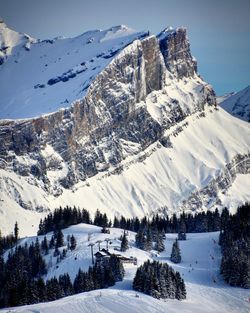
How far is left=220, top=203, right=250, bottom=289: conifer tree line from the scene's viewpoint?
162 meters

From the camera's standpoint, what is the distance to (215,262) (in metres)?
184

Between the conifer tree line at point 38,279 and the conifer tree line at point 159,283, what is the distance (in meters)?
8.10

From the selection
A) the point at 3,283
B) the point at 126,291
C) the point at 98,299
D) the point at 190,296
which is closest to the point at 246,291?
the point at 190,296

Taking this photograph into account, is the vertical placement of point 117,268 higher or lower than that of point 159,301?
higher

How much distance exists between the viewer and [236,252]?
173 meters

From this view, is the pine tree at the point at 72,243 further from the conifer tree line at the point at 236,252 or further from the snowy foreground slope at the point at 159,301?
the conifer tree line at the point at 236,252

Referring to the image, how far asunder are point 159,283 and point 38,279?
23.8 m

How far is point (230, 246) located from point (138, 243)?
22.5 metres

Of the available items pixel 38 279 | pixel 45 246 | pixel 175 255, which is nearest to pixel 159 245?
pixel 175 255

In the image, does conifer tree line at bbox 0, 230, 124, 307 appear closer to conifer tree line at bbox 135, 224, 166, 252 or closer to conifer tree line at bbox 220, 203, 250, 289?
conifer tree line at bbox 135, 224, 166, 252

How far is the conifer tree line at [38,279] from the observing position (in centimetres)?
14475

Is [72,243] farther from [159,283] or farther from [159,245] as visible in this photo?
[159,283]

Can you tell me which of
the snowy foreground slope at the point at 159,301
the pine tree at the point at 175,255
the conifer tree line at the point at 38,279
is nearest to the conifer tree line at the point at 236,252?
the snowy foreground slope at the point at 159,301

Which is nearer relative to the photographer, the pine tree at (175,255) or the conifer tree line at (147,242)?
the pine tree at (175,255)
